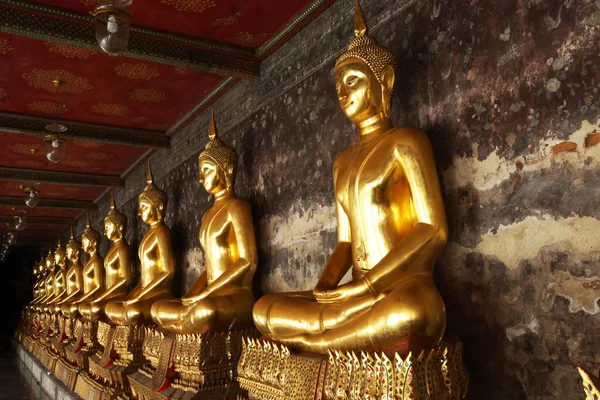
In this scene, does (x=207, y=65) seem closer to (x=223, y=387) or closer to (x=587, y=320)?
(x=223, y=387)

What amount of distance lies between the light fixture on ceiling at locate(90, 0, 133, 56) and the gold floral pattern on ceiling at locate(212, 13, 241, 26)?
1.29 m

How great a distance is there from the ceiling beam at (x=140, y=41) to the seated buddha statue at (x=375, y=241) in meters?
1.48

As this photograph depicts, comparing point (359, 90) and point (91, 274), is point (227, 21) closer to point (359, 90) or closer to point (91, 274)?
point (359, 90)

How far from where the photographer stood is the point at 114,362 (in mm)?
5254

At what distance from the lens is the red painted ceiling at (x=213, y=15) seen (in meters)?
3.35

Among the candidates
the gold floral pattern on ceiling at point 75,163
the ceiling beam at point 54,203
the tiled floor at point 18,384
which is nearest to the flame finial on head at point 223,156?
the gold floral pattern on ceiling at point 75,163

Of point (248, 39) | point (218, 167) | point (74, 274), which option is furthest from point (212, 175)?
point (74, 274)

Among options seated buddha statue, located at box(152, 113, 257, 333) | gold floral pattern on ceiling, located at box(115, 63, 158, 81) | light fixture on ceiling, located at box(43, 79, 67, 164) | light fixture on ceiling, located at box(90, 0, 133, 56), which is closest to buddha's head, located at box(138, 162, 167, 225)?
light fixture on ceiling, located at box(43, 79, 67, 164)

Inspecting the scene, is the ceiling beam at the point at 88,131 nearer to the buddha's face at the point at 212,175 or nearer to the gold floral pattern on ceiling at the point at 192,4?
the buddha's face at the point at 212,175

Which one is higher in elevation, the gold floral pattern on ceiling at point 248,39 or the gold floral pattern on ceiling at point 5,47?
the gold floral pattern on ceiling at point 5,47

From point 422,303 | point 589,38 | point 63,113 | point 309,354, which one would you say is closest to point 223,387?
point 309,354

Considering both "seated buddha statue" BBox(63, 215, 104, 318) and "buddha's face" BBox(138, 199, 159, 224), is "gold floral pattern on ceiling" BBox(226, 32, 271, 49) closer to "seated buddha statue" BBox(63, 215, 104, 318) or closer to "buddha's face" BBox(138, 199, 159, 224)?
"buddha's face" BBox(138, 199, 159, 224)

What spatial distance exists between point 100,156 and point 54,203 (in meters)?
3.84

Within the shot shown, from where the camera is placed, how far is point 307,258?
3.56 meters
